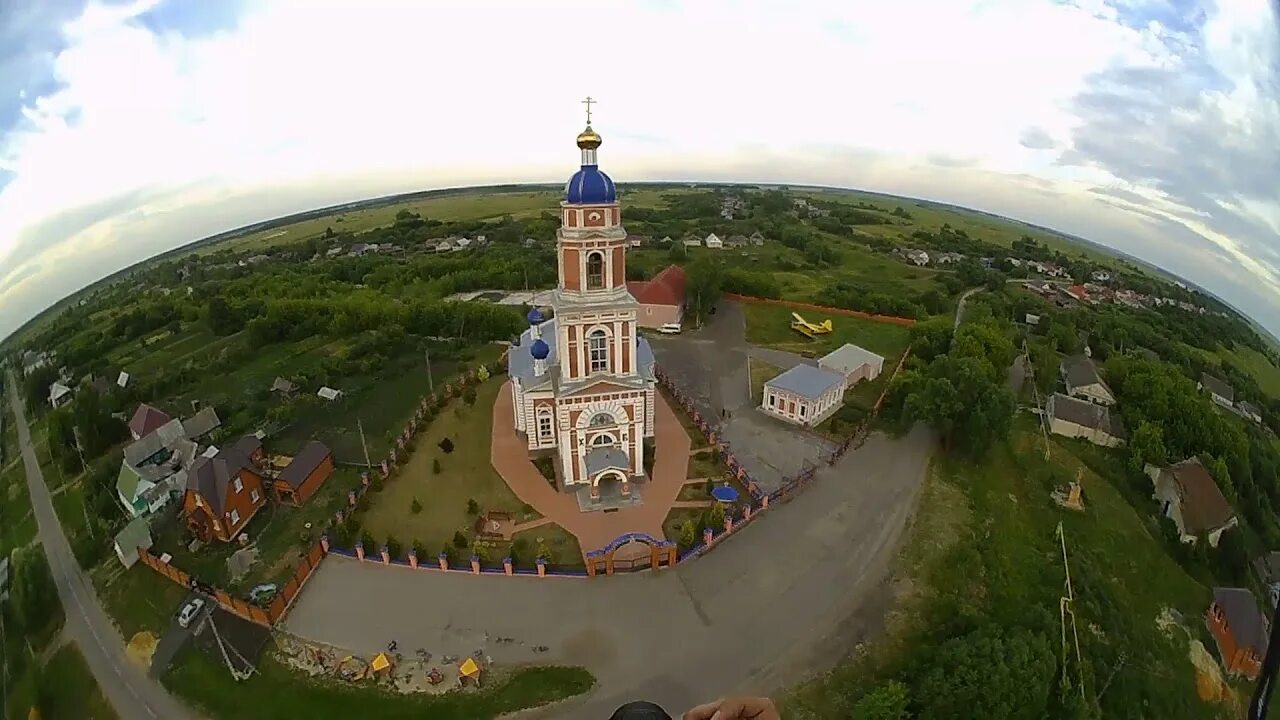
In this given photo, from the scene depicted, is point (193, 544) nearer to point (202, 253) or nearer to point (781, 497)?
point (781, 497)

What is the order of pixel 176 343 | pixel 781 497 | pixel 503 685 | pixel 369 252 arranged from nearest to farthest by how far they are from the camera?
1. pixel 503 685
2. pixel 781 497
3. pixel 176 343
4. pixel 369 252

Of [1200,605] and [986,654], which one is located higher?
[986,654]

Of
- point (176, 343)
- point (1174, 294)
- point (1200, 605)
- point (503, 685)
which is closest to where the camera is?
point (503, 685)

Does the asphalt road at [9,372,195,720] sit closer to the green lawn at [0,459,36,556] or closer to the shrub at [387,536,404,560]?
the green lawn at [0,459,36,556]

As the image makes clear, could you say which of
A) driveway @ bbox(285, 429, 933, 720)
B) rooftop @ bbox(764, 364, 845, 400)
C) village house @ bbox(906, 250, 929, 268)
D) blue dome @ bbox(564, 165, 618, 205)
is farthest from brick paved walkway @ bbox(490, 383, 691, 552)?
village house @ bbox(906, 250, 929, 268)

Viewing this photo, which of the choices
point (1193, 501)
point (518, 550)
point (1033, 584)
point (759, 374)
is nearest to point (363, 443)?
point (518, 550)

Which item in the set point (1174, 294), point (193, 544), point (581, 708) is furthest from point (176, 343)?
point (1174, 294)

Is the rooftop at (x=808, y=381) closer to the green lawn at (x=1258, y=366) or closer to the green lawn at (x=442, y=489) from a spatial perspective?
the green lawn at (x=442, y=489)

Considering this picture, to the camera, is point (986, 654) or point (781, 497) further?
point (781, 497)
